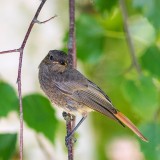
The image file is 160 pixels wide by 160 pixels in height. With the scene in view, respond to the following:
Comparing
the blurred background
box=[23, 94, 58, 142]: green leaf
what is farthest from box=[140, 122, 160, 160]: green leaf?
box=[23, 94, 58, 142]: green leaf

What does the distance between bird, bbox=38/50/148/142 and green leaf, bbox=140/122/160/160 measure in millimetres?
138

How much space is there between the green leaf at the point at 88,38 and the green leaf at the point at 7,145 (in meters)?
0.66

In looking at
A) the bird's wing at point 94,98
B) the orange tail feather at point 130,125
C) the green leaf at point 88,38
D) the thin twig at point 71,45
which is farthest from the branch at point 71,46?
the green leaf at point 88,38

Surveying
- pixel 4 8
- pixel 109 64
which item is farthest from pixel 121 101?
pixel 4 8

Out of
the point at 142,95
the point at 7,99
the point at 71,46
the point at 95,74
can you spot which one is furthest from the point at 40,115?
the point at 95,74

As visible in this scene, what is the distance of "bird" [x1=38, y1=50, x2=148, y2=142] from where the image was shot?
115 inches

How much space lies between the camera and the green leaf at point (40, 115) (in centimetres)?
310

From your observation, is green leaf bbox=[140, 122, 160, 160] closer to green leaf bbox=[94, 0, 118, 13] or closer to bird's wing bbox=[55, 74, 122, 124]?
bird's wing bbox=[55, 74, 122, 124]

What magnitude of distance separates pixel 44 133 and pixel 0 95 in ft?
1.06

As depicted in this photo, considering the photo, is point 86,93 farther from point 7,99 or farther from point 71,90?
point 7,99

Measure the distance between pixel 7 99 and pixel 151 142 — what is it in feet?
2.65

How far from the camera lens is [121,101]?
4.39 meters

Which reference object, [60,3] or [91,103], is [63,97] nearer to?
[91,103]

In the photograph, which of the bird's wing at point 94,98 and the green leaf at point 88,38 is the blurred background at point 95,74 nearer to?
the green leaf at point 88,38
